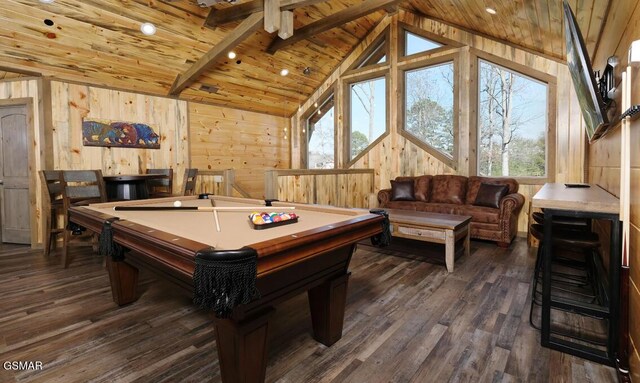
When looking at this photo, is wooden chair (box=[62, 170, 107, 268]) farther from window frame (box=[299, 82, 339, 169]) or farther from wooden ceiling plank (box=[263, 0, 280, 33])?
window frame (box=[299, 82, 339, 169])

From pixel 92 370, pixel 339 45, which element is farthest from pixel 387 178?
pixel 92 370

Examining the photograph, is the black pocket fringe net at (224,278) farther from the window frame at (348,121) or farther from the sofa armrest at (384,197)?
the window frame at (348,121)

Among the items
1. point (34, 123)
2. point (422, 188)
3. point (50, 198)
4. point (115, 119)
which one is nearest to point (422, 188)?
point (422, 188)

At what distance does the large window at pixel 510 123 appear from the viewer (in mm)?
4727

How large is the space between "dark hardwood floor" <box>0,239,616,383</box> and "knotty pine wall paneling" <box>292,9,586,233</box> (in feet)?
7.22

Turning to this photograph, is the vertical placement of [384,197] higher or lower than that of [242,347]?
higher

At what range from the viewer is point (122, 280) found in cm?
245

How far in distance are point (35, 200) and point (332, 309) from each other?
4.79 meters

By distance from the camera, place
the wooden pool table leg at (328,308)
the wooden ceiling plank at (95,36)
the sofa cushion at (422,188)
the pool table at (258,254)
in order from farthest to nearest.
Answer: the sofa cushion at (422,188)
the wooden ceiling plank at (95,36)
the wooden pool table leg at (328,308)
the pool table at (258,254)

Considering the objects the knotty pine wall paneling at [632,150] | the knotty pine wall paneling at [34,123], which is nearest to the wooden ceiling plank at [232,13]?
the knotty pine wall paneling at [34,123]

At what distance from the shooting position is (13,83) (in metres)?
4.30

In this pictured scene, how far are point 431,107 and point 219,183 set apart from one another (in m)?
4.03

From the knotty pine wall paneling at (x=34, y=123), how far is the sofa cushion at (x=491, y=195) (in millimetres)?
6197

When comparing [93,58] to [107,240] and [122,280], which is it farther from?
[107,240]
